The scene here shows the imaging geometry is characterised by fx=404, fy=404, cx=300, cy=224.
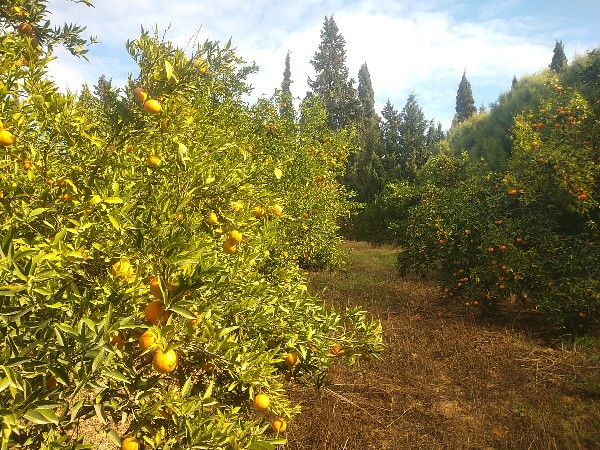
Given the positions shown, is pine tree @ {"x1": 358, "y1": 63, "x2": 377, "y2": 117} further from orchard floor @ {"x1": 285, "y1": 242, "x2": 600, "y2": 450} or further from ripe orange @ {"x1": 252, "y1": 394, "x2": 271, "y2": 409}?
ripe orange @ {"x1": 252, "y1": 394, "x2": 271, "y2": 409}

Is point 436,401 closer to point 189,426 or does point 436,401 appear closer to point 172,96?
point 189,426

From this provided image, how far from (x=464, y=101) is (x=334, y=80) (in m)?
16.8

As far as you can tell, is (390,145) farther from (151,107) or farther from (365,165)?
(151,107)

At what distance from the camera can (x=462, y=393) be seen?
425 cm

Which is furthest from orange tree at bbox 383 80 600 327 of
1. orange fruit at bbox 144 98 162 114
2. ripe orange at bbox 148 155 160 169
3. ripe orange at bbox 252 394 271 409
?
orange fruit at bbox 144 98 162 114

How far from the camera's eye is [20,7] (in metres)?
2.68

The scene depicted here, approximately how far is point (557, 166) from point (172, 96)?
17.9ft

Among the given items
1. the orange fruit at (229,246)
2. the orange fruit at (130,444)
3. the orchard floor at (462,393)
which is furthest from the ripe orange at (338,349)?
the orange fruit at (130,444)

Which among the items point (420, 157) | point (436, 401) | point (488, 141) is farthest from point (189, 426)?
point (420, 157)

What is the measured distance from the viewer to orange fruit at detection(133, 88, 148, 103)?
1.91 meters

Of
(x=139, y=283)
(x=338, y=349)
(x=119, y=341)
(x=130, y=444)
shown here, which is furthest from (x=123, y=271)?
(x=338, y=349)

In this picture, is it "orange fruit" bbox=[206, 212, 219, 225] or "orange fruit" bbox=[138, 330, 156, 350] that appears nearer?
"orange fruit" bbox=[138, 330, 156, 350]

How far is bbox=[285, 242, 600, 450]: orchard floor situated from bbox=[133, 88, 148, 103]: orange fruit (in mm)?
1874

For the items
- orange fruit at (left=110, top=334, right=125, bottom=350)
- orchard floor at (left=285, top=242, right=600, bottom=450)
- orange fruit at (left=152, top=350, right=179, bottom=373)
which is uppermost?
orange fruit at (left=110, top=334, right=125, bottom=350)
